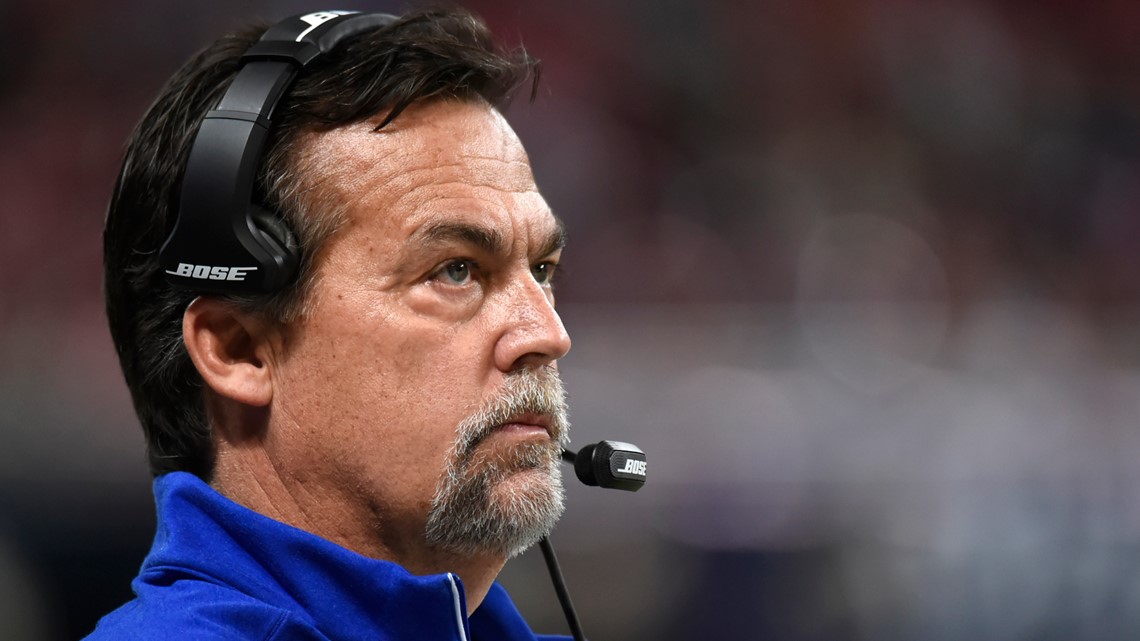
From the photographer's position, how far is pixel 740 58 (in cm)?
415

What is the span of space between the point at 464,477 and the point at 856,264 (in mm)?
2706

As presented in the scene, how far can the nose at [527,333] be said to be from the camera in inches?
53.4

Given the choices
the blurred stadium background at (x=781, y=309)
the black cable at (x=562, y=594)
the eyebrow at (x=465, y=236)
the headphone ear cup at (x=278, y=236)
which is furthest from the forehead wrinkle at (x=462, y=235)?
the blurred stadium background at (x=781, y=309)

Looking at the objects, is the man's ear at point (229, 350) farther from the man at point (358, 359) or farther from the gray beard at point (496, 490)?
the gray beard at point (496, 490)

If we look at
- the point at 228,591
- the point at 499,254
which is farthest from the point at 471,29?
the point at 228,591

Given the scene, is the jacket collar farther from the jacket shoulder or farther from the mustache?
the mustache

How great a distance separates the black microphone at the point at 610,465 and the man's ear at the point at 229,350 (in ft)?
1.17

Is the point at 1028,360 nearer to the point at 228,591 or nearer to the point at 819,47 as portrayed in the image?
the point at 819,47

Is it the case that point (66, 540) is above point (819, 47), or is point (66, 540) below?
below

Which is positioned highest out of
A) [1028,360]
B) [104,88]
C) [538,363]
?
[538,363]

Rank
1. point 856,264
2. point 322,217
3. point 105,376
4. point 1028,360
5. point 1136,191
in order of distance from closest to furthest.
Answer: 1. point 322,217
2. point 105,376
3. point 1028,360
4. point 856,264
5. point 1136,191

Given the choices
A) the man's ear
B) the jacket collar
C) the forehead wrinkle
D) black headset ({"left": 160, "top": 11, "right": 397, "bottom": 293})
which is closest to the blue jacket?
the jacket collar

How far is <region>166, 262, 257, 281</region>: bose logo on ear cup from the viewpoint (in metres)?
1.31

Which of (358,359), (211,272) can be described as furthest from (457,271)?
(211,272)
